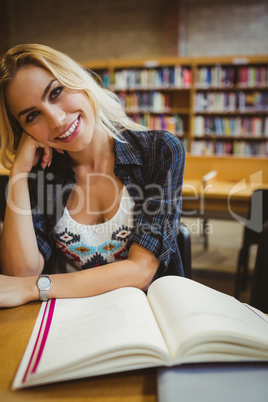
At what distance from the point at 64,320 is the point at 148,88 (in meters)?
5.42

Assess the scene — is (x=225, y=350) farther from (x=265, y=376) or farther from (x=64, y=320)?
(x=64, y=320)

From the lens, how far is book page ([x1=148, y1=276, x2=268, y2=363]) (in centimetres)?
50

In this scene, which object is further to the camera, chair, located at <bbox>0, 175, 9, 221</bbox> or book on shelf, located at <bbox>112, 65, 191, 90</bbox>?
book on shelf, located at <bbox>112, 65, 191, 90</bbox>

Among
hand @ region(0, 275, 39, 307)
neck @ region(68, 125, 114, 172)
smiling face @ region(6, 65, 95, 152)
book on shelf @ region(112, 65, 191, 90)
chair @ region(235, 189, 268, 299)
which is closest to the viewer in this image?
hand @ region(0, 275, 39, 307)

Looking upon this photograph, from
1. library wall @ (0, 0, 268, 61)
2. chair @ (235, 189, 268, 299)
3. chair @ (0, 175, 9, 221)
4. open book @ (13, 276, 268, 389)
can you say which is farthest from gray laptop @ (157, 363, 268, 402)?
library wall @ (0, 0, 268, 61)

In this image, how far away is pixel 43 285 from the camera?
75cm

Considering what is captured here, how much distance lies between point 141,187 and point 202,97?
4.70 m

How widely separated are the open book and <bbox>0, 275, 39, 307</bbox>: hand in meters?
0.09

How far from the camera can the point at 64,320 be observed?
620mm

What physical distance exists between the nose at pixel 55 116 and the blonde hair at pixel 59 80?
8 cm

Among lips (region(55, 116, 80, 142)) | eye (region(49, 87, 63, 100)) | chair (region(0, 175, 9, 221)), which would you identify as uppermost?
eye (region(49, 87, 63, 100))

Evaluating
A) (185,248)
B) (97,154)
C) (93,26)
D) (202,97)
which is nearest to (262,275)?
(185,248)

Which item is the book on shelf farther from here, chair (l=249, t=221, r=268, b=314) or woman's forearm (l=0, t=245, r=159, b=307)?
woman's forearm (l=0, t=245, r=159, b=307)

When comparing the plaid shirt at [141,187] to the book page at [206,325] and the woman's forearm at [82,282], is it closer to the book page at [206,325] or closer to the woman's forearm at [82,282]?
the woman's forearm at [82,282]
